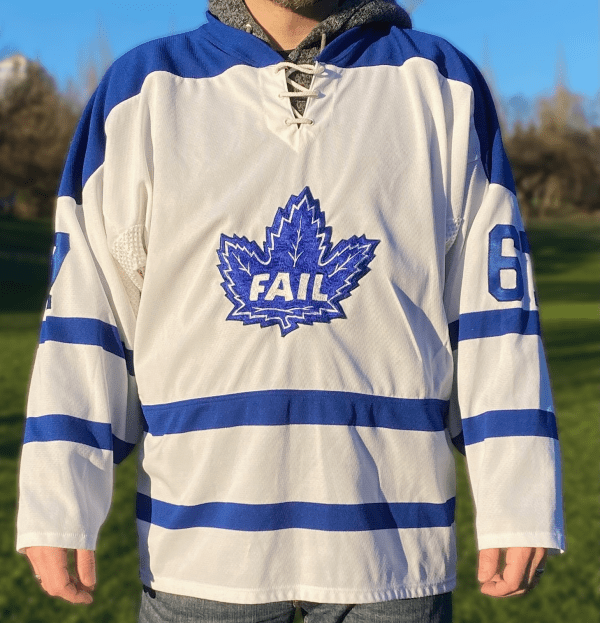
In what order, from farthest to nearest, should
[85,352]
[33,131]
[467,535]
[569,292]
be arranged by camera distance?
[33,131], [569,292], [467,535], [85,352]

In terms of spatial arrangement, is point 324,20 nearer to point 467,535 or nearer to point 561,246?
point 467,535

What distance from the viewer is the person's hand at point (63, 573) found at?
1500mm

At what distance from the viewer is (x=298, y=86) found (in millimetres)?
1571

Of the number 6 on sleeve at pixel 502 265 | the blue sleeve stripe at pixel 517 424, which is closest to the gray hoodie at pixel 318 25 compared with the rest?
the number 6 on sleeve at pixel 502 265

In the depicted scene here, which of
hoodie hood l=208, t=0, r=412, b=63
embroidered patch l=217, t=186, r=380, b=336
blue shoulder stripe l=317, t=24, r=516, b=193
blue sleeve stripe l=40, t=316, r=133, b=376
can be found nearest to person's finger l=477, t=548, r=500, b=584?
embroidered patch l=217, t=186, r=380, b=336

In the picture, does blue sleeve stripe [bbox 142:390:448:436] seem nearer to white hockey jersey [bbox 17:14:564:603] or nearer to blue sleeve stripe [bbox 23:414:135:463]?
white hockey jersey [bbox 17:14:564:603]

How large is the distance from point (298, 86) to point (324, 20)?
173 mm

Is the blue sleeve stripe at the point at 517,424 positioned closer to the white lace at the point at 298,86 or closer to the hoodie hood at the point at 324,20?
the white lace at the point at 298,86

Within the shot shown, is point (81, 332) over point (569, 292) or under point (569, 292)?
over

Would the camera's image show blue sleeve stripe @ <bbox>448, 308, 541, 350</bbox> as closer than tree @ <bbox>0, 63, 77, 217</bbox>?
Yes

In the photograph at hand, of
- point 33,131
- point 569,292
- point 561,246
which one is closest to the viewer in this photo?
point 569,292

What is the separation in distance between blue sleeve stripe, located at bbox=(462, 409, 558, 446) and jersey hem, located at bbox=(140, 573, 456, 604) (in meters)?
0.31

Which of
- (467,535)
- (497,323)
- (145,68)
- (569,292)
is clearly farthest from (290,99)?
(569,292)

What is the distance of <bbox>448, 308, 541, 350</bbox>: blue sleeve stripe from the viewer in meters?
1.57
